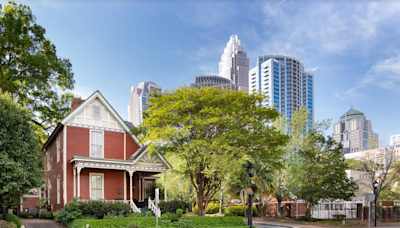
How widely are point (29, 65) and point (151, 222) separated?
61.1ft

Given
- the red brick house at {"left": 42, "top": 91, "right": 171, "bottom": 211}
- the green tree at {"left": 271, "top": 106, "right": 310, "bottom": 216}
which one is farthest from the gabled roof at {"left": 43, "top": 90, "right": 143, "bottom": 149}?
the green tree at {"left": 271, "top": 106, "right": 310, "bottom": 216}

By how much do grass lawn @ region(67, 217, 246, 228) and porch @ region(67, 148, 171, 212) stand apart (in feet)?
12.2

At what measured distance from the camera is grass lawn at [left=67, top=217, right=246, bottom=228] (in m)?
18.6

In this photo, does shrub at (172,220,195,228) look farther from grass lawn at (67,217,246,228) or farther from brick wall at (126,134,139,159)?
brick wall at (126,134,139,159)

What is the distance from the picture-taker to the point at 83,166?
22.5 meters

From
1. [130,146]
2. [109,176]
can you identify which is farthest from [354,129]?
[109,176]

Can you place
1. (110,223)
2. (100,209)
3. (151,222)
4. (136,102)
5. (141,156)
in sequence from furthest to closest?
(136,102) < (141,156) < (100,209) < (151,222) < (110,223)

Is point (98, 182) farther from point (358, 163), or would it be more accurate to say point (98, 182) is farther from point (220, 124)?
point (358, 163)

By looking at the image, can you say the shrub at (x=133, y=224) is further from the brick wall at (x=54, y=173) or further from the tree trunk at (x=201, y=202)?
the brick wall at (x=54, y=173)

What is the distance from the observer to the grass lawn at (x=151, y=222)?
734 inches

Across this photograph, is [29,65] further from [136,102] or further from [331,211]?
[136,102]

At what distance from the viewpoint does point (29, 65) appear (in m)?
29.0

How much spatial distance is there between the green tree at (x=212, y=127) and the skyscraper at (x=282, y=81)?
5236 inches

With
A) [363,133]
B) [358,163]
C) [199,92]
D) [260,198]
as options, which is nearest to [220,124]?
[199,92]
